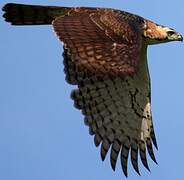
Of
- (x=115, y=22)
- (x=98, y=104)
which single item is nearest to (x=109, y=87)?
(x=98, y=104)

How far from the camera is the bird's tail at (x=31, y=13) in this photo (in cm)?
2183

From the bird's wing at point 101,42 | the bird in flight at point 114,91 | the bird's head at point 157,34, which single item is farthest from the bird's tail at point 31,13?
the bird's head at point 157,34

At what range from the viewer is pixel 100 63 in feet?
64.0

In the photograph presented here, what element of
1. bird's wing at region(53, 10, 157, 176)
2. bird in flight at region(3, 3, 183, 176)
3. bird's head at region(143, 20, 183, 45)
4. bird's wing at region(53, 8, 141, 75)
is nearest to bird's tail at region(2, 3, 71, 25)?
bird in flight at region(3, 3, 183, 176)

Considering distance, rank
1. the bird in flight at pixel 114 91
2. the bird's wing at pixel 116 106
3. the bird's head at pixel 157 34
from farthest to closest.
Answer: the bird's head at pixel 157 34, the bird's wing at pixel 116 106, the bird in flight at pixel 114 91

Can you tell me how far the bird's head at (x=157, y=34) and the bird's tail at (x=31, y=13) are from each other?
135 centimetres

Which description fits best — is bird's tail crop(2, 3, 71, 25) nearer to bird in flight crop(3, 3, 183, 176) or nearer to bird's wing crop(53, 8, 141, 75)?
bird in flight crop(3, 3, 183, 176)

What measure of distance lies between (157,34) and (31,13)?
77.5 inches

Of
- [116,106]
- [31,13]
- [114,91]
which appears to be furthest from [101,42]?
[116,106]

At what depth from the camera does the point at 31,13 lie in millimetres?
21906

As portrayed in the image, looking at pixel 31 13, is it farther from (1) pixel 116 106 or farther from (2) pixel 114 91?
(1) pixel 116 106

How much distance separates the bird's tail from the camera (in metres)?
21.8

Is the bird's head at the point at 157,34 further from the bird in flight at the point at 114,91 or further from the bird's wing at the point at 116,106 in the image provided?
the bird's wing at the point at 116,106

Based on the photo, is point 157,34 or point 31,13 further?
point 157,34
